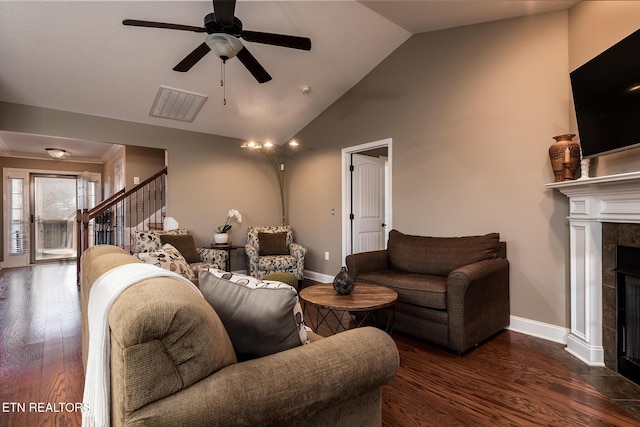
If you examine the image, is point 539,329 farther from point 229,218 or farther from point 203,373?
point 229,218

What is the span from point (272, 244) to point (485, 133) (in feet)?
10.6

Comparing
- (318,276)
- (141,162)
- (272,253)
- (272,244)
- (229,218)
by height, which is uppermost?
(141,162)

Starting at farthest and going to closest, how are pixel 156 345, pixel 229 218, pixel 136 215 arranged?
1. pixel 136 215
2. pixel 229 218
3. pixel 156 345

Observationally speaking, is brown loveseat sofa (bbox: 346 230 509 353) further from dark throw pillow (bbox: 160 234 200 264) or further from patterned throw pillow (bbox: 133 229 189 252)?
patterned throw pillow (bbox: 133 229 189 252)

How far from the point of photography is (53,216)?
7219mm

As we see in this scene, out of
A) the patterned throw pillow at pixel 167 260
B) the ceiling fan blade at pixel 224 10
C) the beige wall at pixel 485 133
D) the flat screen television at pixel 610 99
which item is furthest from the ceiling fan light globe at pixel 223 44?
the flat screen television at pixel 610 99

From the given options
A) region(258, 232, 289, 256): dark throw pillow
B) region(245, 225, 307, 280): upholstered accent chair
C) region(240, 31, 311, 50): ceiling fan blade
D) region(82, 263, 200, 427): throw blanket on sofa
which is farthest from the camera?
region(258, 232, 289, 256): dark throw pillow

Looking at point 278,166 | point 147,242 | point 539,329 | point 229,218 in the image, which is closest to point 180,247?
point 147,242

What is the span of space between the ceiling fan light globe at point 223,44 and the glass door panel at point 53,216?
716 centimetres

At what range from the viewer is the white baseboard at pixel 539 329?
2.69m

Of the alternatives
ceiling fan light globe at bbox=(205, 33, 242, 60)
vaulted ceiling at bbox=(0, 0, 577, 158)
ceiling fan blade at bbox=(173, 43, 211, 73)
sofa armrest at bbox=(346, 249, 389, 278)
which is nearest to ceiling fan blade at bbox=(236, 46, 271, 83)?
ceiling fan light globe at bbox=(205, 33, 242, 60)

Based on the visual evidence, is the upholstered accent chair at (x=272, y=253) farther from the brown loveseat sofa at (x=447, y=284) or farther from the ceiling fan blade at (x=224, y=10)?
the ceiling fan blade at (x=224, y=10)

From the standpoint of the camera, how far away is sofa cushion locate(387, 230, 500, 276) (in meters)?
2.85

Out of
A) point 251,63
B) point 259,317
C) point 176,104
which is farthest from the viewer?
point 176,104
